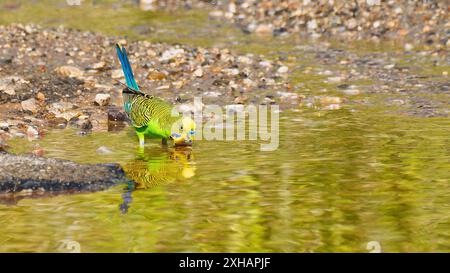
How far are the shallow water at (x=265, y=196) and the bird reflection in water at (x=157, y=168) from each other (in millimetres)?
14

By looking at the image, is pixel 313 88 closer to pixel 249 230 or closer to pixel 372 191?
pixel 372 191

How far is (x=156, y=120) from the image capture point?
34.8 ft

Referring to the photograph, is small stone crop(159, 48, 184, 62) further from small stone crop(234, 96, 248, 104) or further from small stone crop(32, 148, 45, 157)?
small stone crop(32, 148, 45, 157)

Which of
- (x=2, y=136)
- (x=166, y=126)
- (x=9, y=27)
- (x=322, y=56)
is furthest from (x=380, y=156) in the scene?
(x=9, y=27)

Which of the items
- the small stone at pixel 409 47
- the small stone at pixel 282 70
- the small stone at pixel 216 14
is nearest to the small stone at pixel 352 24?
the small stone at pixel 409 47

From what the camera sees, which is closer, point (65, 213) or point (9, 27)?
point (65, 213)

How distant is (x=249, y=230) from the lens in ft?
24.4

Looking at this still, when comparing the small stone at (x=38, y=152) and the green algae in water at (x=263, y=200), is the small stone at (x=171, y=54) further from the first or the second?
the small stone at (x=38, y=152)

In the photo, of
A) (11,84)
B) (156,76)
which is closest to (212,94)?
(156,76)

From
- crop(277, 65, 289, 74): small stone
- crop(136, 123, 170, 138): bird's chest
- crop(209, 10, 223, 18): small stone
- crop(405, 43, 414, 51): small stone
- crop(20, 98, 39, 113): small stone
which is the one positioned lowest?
Answer: crop(136, 123, 170, 138): bird's chest

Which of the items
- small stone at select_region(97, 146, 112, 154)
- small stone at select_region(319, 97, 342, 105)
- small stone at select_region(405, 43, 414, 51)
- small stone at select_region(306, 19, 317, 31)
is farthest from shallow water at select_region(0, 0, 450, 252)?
small stone at select_region(306, 19, 317, 31)

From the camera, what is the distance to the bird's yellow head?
10305 millimetres

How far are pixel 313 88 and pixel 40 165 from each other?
21.5 ft

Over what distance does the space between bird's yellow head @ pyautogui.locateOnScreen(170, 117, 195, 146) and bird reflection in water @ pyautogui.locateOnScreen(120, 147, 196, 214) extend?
0.60 ft
